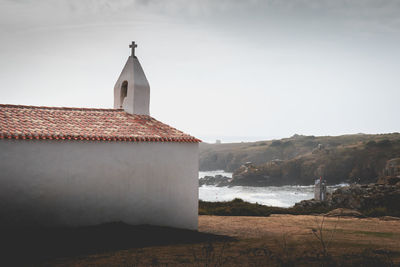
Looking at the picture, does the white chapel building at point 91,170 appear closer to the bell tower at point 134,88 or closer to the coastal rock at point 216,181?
the bell tower at point 134,88

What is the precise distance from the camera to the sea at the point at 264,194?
156 feet

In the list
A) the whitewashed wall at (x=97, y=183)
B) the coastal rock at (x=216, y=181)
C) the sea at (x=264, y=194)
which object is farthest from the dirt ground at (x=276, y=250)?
the coastal rock at (x=216, y=181)

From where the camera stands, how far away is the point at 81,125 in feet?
45.1

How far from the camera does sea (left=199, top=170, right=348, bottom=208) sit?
47406mm

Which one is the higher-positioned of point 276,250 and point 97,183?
point 97,183

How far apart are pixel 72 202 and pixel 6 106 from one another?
17.9ft

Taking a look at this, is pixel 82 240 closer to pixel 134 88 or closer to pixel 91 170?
pixel 91 170

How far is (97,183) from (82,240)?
2304 mm

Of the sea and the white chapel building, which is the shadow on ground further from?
the sea

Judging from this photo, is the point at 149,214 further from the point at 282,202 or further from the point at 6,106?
the point at 282,202

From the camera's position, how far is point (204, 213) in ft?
69.2

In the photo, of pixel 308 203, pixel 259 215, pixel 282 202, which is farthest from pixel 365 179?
pixel 259 215

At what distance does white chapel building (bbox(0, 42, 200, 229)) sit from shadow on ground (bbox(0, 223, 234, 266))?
51 centimetres

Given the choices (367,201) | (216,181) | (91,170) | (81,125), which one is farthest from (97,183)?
(216,181)
